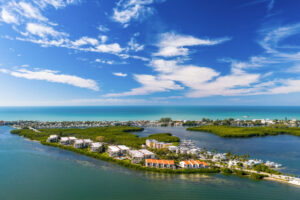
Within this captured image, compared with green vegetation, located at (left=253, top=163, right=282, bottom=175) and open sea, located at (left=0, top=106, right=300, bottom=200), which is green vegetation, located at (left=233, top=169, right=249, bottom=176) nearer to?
open sea, located at (left=0, top=106, right=300, bottom=200)

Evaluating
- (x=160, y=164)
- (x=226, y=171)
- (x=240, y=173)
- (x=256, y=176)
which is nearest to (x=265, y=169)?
(x=256, y=176)

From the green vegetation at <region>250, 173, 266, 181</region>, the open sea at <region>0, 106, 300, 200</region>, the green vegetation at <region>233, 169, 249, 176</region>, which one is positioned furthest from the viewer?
the green vegetation at <region>233, 169, 249, 176</region>

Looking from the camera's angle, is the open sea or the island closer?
the open sea

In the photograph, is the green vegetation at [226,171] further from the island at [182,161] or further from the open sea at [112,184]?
the open sea at [112,184]

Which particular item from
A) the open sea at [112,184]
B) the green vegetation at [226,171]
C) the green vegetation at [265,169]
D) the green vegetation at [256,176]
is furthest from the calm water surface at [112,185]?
the green vegetation at [265,169]

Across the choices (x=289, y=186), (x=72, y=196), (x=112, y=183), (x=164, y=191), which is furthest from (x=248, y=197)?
(x=72, y=196)

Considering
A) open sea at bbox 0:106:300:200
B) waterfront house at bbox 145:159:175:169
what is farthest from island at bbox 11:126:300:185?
open sea at bbox 0:106:300:200

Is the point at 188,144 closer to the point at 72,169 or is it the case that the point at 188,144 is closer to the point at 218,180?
the point at 218,180

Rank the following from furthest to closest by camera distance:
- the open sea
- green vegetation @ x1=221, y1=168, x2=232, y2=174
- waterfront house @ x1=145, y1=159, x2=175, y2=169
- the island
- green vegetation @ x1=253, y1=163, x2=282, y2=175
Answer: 1. waterfront house @ x1=145, y1=159, x2=175, y2=169
2. green vegetation @ x1=221, y1=168, x2=232, y2=174
3. the island
4. green vegetation @ x1=253, y1=163, x2=282, y2=175
5. the open sea
